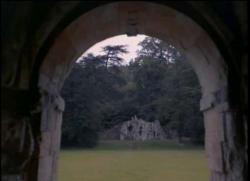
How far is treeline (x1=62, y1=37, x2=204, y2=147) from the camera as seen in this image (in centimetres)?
2753

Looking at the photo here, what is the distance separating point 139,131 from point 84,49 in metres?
25.6

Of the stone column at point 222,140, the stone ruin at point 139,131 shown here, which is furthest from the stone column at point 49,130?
the stone ruin at point 139,131

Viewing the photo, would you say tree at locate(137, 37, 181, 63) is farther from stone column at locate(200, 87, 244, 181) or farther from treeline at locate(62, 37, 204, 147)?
stone column at locate(200, 87, 244, 181)

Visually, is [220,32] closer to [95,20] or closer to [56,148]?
[95,20]

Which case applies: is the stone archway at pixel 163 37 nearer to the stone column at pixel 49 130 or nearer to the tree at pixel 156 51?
the stone column at pixel 49 130

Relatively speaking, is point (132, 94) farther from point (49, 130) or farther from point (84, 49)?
point (49, 130)

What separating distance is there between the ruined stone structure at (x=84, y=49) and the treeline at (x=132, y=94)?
913 inches

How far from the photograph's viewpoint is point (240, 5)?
244cm

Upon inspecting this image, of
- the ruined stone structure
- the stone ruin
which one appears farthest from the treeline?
the ruined stone structure

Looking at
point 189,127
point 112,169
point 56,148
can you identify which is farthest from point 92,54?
point 56,148

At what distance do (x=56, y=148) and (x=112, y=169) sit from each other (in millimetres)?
9856

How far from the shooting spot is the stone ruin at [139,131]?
29.5m

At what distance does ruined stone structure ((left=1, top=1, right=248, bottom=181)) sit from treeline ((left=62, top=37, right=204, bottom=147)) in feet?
76.1

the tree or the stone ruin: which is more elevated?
the tree
